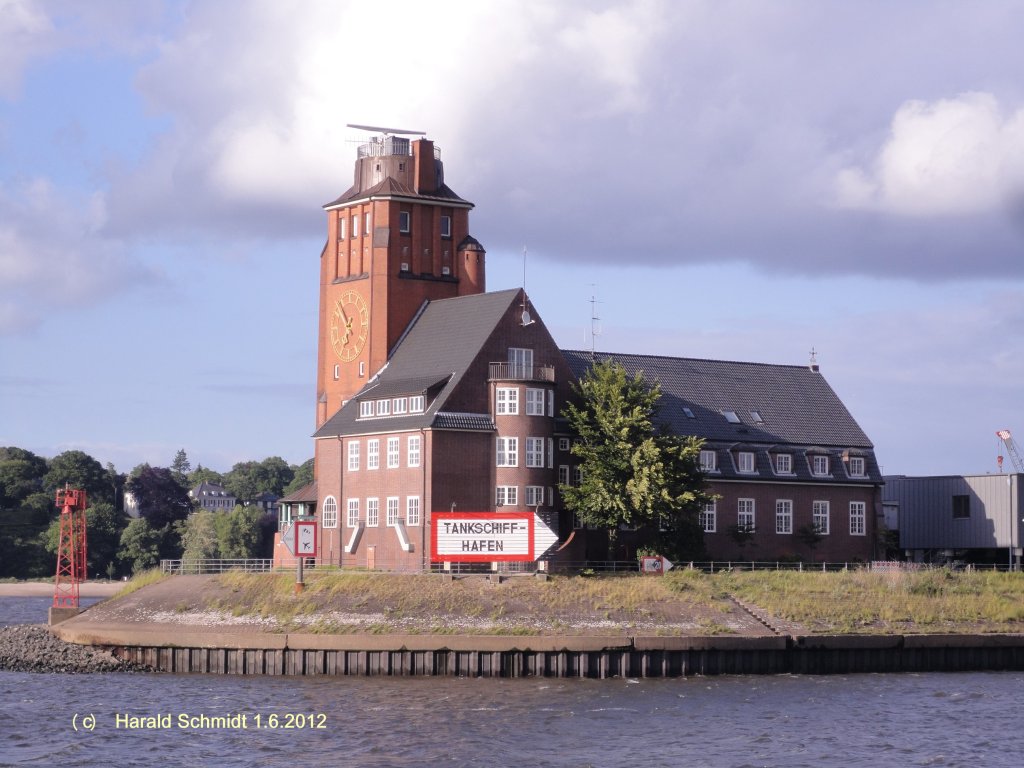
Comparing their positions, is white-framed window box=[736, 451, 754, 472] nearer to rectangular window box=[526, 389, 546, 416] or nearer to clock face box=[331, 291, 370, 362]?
rectangular window box=[526, 389, 546, 416]

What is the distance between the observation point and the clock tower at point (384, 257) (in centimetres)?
9212

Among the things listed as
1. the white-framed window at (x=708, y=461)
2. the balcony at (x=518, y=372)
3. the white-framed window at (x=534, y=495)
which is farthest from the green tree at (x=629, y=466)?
the white-framed window at (x=708, y=461)

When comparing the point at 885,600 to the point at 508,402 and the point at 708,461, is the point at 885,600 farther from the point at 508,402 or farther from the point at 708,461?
the point at 508,402

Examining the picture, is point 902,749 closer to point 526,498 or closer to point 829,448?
point 526,498

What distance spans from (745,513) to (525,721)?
3814 cm

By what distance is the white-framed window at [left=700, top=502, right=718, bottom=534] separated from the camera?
3538 inches

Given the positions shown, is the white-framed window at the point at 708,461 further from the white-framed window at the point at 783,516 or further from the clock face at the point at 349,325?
the clock face at the point at 349,325

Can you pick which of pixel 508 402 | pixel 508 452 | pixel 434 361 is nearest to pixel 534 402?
pixel 508 402

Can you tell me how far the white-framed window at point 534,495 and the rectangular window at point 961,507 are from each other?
30.7 m

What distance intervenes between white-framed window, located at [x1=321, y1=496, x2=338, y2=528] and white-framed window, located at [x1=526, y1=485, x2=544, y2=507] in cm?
1157

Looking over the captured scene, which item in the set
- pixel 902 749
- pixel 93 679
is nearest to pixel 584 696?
pixel 902 749

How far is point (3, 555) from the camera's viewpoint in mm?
174000

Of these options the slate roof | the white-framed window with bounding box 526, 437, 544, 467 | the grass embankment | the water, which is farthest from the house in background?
the white-framed window with bounding box 526, 437, 544, 467

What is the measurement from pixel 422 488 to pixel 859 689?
2534cm
